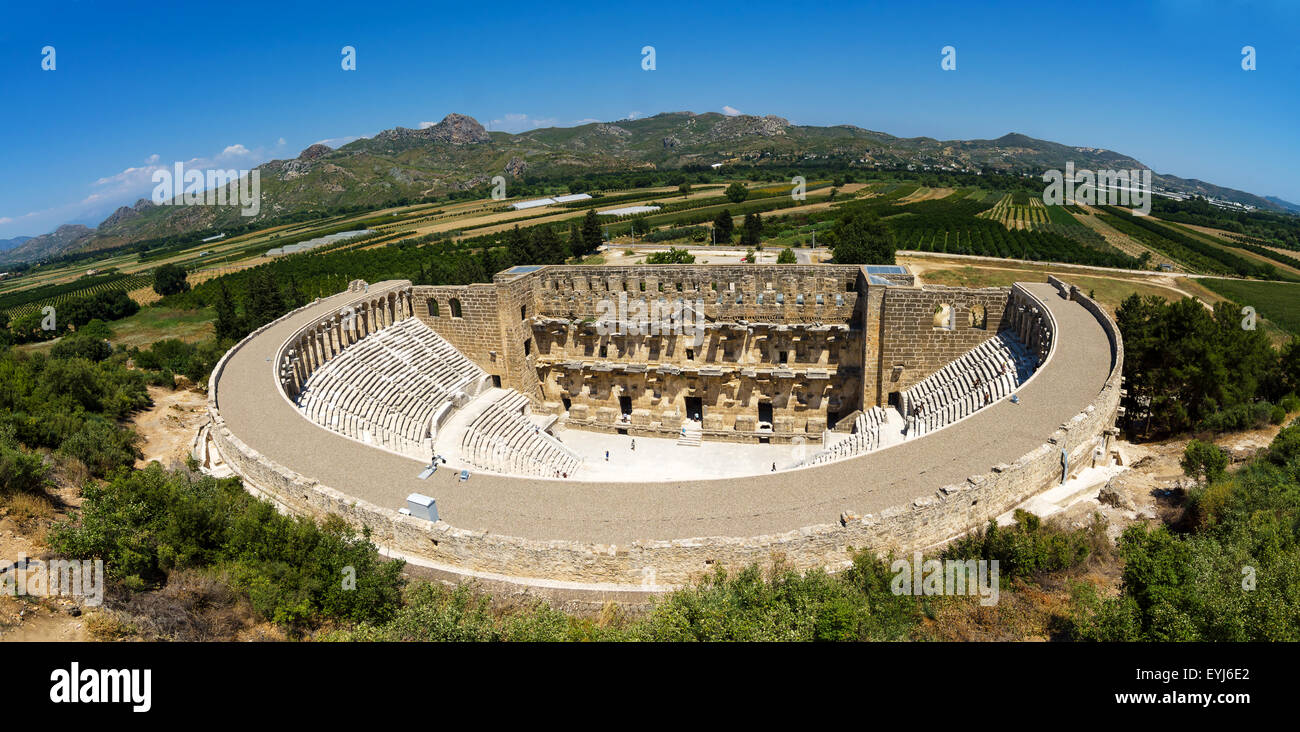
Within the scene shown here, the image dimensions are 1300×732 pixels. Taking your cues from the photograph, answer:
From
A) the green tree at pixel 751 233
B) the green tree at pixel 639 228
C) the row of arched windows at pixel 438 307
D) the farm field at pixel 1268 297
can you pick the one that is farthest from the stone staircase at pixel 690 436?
the green tree at pixel 639 228

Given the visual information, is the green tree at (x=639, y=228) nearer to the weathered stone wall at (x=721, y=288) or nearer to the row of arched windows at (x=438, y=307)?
the weathered stone wall at (x=721, y=288)

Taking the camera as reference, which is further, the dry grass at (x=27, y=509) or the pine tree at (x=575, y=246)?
the pine tree at (x=575, y=246)

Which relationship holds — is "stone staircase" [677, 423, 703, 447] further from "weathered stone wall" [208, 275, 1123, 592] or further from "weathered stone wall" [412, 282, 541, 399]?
"weathered stone wall" [208, 275, 1123, 592]

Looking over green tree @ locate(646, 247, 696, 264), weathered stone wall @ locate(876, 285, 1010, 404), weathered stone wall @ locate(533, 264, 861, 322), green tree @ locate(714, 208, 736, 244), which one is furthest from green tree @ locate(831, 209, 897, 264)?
green tree @ locate(714, 208, 736, 244)

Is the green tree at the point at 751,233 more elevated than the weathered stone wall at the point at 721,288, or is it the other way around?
the green tree at the point at 751,233

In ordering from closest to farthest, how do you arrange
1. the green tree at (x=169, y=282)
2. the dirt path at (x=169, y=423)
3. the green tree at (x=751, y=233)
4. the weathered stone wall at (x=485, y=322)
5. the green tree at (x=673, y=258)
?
the dirt path at (x=169, y=423) < the weathered stone wall at (x=485, y=322) < the green tree at (x=673, y=258) < the green tree at (x=751, y=233) < the green tree at (x=169, y=282)

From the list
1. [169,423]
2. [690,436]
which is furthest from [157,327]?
→ [690,436]
